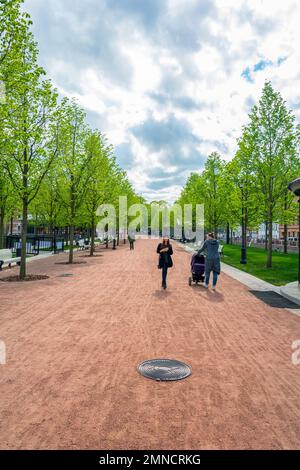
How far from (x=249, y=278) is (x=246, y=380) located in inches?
432

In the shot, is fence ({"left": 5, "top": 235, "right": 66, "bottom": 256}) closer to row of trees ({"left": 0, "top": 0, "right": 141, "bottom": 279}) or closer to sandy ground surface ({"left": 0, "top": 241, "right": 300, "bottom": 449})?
row of trees ({"left": 0, "top": 0, "right": 141, "bottom": 279})

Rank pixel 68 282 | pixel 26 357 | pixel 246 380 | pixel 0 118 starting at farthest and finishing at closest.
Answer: pixel 68 282, pixel 0 118, pixel 26 357, pixel 246 380

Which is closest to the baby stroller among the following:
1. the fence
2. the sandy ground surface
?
the sandy ground surface

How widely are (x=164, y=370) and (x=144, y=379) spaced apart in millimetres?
421

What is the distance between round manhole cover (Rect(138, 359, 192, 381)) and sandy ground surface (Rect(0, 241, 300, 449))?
0.13 metres

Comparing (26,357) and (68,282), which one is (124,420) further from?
(68,282)

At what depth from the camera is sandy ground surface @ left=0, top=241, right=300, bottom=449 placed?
3535mm

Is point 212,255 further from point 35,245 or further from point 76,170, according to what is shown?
point 35,245

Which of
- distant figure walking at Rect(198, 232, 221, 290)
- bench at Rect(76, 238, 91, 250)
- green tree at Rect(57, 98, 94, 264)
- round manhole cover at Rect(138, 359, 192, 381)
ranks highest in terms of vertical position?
green tree at Rect(57, 98, 94, 264)

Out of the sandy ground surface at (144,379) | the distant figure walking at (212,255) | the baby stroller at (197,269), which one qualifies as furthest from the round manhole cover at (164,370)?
the baby stroller at (197,269)

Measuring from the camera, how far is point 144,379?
4863mm

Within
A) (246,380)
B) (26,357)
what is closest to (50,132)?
(26,357)
